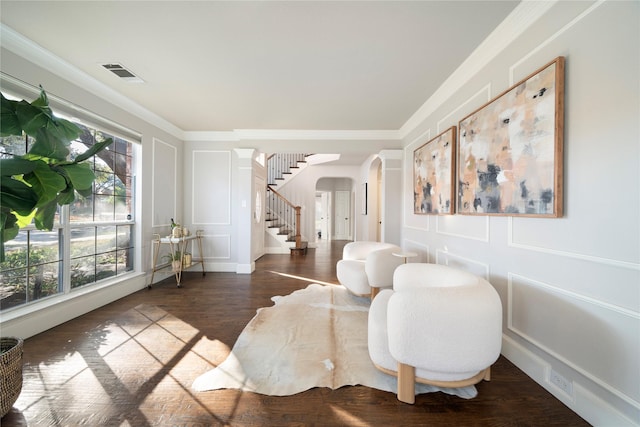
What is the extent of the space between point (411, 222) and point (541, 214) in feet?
7.97

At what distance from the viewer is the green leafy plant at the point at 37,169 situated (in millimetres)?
1067

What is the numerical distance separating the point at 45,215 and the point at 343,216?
394 inches

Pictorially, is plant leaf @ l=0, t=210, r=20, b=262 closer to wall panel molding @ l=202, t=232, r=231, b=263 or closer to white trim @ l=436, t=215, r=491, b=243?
white trim @ l=436, t=215, r=491, b=243

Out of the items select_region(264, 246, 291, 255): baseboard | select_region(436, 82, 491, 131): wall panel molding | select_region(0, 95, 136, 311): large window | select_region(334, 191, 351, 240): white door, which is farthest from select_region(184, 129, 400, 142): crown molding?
select_region(334, 191, 351, 240): white door

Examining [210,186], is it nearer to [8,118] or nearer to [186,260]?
[186,260]

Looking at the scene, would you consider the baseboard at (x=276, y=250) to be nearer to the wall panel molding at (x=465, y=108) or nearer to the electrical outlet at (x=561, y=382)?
the wall panel molding at (x=465, y=108)

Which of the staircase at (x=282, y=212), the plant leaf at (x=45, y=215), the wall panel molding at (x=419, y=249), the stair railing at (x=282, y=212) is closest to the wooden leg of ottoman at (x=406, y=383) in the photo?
the wall panel molding at (x=419, y=249)

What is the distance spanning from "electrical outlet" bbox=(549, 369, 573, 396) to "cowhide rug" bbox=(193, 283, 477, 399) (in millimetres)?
502

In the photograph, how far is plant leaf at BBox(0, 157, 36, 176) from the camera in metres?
1.01

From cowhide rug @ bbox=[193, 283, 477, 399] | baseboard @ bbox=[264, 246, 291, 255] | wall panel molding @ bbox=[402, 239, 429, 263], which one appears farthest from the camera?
baseboard @ bbox=[264, 246, 291, 255]

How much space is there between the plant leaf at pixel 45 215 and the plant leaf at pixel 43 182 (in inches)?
5.4

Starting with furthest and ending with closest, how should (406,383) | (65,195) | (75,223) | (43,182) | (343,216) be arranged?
(343,216) < (75,223) < (406,383) < (65,195) < (43,182)

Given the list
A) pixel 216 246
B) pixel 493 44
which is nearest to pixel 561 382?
pixel 493 44

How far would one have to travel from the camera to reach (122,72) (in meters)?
2.74
